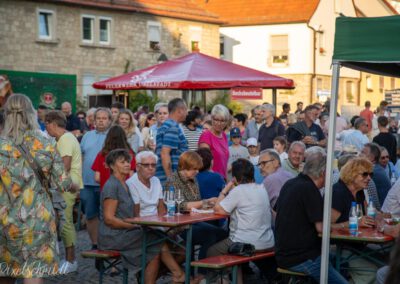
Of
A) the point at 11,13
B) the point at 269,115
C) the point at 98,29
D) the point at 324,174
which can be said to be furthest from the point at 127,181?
the point at 98,29

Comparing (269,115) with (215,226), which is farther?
(269,115)

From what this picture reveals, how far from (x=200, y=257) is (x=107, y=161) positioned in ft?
4.57

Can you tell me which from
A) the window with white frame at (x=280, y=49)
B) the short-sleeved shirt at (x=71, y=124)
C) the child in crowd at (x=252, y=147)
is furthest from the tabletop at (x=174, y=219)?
the window with white frame at (x=280, y=49)

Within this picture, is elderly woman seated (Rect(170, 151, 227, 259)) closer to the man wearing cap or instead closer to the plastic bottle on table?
the plastic bottle on table

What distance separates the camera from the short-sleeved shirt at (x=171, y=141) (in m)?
10.2

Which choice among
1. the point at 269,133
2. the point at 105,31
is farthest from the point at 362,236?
the point at 105,31

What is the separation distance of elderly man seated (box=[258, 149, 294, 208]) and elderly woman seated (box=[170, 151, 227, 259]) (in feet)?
1.97

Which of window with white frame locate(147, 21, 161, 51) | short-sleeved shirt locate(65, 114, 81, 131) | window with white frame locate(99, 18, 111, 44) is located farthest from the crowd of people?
window with white frame locate(147, 21, 161, 51)

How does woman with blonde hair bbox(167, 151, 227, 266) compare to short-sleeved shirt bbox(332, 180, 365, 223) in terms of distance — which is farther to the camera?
woman with blonde hair bbox(167, 151, 227, 266)

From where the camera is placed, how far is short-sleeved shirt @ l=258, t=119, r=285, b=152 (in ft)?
47.4

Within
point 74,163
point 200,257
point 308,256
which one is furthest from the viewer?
point 74,163

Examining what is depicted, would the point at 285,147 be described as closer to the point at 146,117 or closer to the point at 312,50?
the point at 146,117

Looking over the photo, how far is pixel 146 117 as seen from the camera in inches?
685

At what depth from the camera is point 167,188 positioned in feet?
30.0
